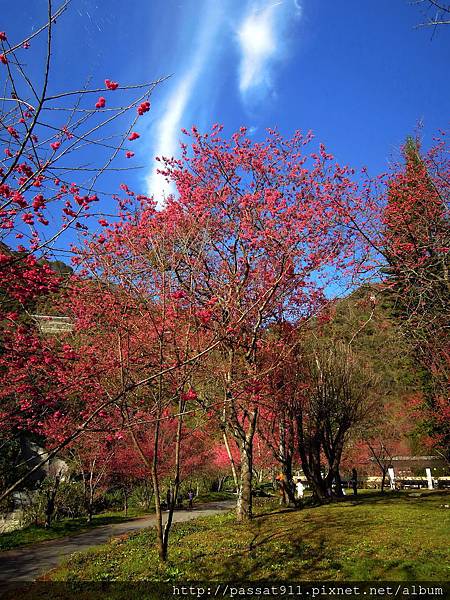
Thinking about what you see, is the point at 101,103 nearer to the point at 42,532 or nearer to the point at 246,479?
the point at 246,479

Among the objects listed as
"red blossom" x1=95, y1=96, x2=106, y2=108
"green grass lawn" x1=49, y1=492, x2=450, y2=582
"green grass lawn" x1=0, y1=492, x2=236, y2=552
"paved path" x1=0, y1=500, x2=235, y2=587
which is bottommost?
"green grass lawn" x1=0, y1=492, x2=236, y2=552

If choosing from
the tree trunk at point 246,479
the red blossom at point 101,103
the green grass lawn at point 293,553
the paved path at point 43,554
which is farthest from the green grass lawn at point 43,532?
the red blossom at point 101,103

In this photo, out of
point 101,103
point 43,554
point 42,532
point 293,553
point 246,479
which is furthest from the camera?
point 42,532

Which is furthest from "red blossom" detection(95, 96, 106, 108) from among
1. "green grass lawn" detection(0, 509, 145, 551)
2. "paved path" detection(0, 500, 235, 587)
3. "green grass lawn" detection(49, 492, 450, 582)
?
"green grass lawn" detection(0, 509, 145, 551)

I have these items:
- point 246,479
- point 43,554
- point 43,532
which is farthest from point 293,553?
point 43,532

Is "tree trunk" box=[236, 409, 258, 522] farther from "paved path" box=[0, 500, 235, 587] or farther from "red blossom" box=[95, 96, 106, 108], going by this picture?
"red blossom" box=[95, 96, 106, 108]

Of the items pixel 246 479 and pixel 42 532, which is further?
pixel 42 532

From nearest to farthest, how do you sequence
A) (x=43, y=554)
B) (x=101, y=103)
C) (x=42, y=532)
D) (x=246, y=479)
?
(x=101, y=103) < (x=43, y=554) < (x=246, y=479) < (x=42, y=532)

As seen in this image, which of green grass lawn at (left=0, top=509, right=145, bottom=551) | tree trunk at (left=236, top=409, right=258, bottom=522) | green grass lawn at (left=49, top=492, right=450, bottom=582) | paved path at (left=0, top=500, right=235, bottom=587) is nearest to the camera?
green grass lawn at (left=49, top=492, right=450, bottom=582)

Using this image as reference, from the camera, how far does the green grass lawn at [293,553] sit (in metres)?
5.48

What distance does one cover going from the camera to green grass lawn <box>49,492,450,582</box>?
548 centimetres

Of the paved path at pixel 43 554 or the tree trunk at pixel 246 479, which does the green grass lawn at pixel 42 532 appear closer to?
the paved path at pixel 43 554

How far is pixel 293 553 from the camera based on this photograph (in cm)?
650

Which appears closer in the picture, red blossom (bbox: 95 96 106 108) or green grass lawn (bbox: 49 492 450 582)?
red blossom (bbox: 95 96 106 108)
